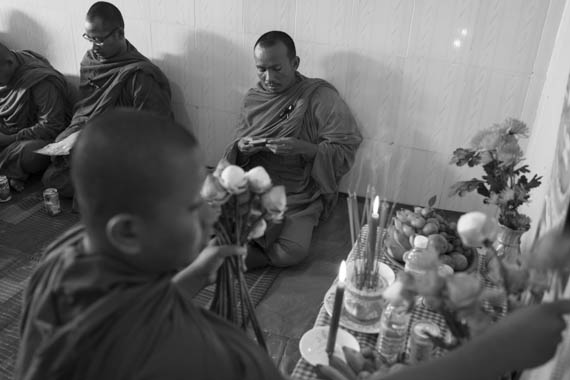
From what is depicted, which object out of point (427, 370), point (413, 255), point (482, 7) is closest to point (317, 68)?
point (482, 7)

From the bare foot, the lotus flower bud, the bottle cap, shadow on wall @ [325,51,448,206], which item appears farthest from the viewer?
the bare foot

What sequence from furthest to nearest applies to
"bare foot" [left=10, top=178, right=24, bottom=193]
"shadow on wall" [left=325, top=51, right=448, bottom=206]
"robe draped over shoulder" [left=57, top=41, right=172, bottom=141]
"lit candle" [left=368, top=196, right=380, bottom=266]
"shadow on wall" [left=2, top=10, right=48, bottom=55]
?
1. "shadow on wall" [left=2, top=10, right=48, bottom=55]
2. "bare foot" [left=10, top=178, right=24, bottom=193]
3. "robe draped over shoulder" [left=57, top=41, right=172, bottom=141]
4. "shadow on wall" [left=325, top=51, right=448, bottom=206]
5. "lit candle" [left=368, top=196, right=380, bottom=266]

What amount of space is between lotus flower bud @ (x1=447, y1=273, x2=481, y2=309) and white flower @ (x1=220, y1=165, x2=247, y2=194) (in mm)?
516

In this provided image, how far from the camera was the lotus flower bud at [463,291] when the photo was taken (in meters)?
0.92

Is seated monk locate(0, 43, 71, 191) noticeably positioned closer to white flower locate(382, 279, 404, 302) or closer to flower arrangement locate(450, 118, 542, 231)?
flower arrangement locate(450, 118, 542, 231)

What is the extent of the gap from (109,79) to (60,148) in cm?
56

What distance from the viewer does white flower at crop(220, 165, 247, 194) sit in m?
1.18

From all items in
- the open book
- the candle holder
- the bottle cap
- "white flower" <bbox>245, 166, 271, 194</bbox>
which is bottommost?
the open book

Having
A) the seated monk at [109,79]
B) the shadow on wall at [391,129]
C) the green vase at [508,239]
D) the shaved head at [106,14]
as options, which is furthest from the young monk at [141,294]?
the shaved head at [106,14]

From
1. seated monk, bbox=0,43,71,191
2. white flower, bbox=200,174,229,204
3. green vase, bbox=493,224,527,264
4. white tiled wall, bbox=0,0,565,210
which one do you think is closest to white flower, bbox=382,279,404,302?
white flower, bbox=200,174,229,204

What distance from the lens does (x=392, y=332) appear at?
126 cm

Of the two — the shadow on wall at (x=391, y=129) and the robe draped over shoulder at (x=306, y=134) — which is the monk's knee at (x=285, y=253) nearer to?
the robe draped over shoulder at (x=306, y=134)

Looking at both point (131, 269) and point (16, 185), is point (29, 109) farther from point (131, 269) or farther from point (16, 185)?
point (131, 269)

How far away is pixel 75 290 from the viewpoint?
0.82 m
